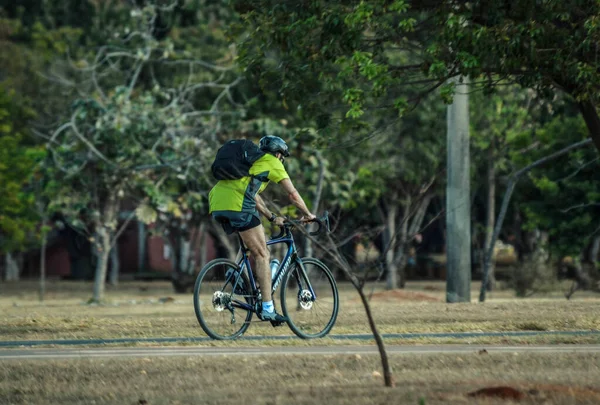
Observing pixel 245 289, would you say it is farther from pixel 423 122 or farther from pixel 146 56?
pixel 423 122

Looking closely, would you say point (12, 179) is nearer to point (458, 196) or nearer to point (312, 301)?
point (458, 196)

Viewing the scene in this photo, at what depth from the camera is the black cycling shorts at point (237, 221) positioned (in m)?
11.2

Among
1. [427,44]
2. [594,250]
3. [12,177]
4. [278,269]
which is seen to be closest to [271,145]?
[278,269]

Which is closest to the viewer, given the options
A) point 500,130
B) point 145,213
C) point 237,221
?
point 237,221

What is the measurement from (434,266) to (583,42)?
4897cm

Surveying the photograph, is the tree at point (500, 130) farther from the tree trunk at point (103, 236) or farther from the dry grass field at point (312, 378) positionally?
the dry grass field at point (312, 378)

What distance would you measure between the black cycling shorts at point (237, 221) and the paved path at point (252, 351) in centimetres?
118

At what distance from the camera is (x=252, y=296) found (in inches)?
461

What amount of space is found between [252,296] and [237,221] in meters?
0.86

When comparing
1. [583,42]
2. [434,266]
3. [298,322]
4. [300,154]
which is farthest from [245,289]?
[434,266]

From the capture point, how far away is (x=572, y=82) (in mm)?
15750

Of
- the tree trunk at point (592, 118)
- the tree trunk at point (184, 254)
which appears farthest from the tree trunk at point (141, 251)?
the tree trunk at point (592, 118)

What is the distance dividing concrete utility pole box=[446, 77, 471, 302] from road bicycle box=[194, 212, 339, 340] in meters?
10.8

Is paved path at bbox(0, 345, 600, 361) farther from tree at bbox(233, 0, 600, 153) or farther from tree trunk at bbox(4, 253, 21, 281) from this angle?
tree trunk at bbox(4, 253, 21, 281)
